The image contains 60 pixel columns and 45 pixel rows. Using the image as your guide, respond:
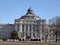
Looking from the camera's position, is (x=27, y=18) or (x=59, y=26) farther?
(x=27, y=18)

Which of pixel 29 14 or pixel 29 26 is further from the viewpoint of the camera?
pixel 29 14

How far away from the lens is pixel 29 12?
171 m

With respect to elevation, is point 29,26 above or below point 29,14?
below

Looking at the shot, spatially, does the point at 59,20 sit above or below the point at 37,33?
above

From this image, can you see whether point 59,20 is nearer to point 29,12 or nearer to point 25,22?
point 25,22

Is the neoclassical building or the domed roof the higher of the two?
the domed roof

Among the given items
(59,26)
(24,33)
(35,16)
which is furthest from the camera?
(35,16)

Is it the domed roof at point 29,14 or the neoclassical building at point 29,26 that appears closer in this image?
the neoclassical building at point 29,26

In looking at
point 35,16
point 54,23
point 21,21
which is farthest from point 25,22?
point 54,23

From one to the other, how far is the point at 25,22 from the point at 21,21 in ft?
9.02

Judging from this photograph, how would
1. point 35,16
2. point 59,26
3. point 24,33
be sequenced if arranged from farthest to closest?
point 35,16 < point 24,33 < point 59,26

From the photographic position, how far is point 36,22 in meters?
159

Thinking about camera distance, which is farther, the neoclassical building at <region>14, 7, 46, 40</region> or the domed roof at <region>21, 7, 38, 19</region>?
the domed roof at <region>21, 7, 38, 19</region>

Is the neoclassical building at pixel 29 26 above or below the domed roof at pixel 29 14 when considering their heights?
below
